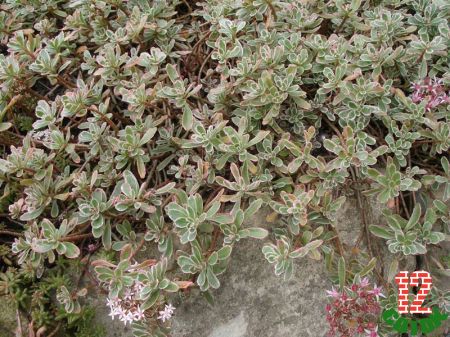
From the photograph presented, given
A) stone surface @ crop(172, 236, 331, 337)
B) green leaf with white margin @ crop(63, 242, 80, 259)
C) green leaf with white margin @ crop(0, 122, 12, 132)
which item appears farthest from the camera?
green leaf with white margin @ crop(0, 122, 12, 132)

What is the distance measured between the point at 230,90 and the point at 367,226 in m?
0.81

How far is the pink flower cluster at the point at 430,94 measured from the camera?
2297 millimetres

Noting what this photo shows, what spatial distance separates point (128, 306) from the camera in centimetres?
197

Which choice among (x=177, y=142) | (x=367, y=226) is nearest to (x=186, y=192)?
(x=177, y=142)

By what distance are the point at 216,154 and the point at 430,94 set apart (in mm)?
941

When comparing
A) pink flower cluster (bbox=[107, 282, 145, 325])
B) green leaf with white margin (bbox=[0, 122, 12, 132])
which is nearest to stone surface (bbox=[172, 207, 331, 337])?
pink flower cluster (bbox=[107, 282, 145, 325])

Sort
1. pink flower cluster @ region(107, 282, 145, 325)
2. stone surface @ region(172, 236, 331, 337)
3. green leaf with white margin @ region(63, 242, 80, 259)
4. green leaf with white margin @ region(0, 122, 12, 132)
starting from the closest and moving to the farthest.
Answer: pink flower cluster @ region(107, 282, 145, 325), green leaf with white margin @ region(63, 242, 80, 259), stone surface @ region(172, 236, 331, 337), green leaf with white margin @ region(0, 122, 12, 132)

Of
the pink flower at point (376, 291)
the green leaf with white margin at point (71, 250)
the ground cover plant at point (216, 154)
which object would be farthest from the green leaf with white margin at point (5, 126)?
the pink flower at point (376, 291)

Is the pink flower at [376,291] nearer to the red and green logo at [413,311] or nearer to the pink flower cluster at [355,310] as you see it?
the pink flower cluster at [355,310]

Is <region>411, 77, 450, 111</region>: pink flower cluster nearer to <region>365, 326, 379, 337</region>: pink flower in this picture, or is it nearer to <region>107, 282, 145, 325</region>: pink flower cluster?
<region>365, 326, 379, 337</region>: pink flower

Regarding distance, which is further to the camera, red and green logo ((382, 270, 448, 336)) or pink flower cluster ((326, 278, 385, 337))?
red and green logo ((382, 270, 448, 336))

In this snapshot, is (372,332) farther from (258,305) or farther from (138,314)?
(138,314)

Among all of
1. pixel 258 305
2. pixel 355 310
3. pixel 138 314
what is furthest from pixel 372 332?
pixel 138 314

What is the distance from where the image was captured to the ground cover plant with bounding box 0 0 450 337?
210cm
